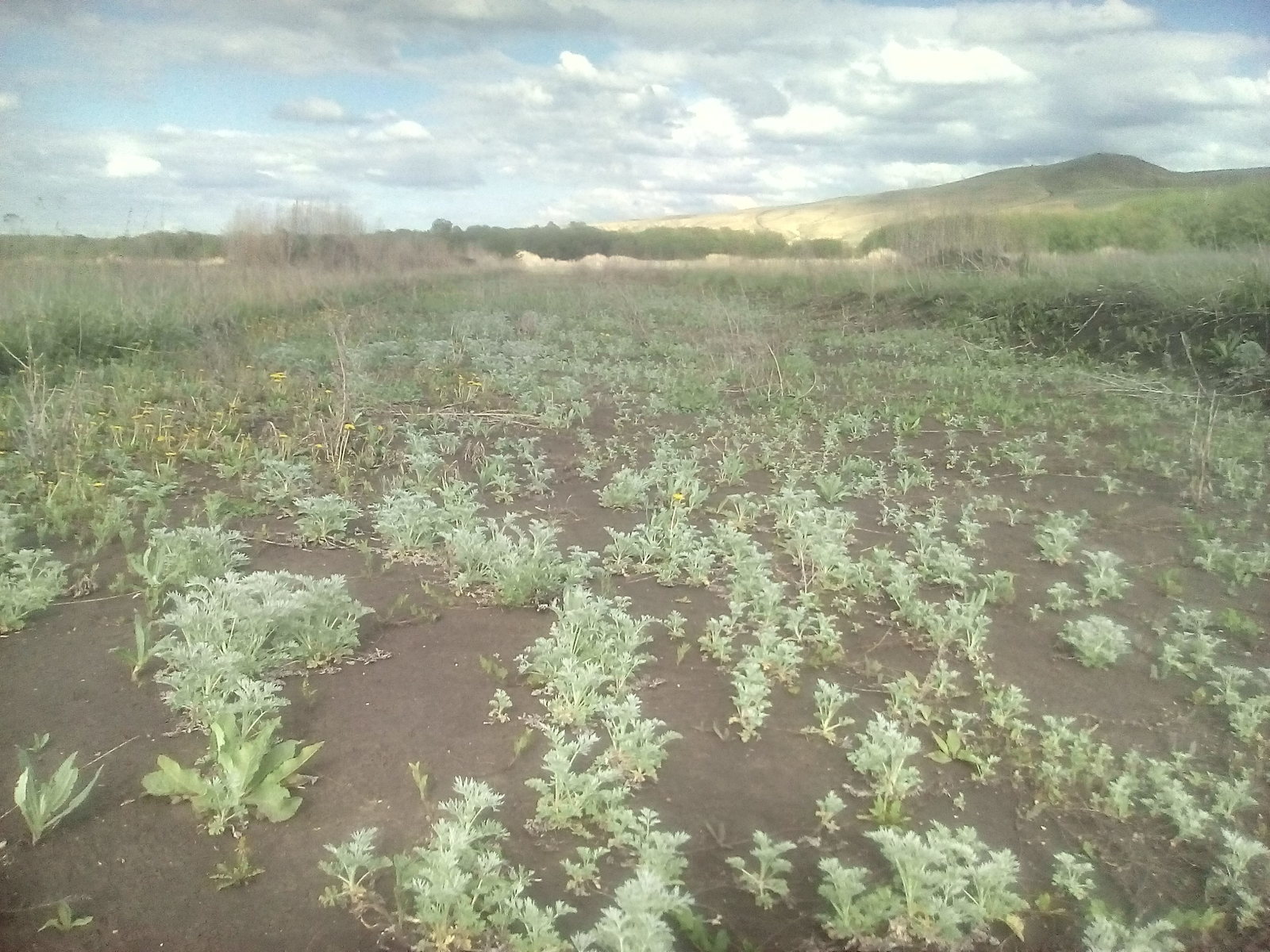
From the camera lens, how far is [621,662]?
3061 mm

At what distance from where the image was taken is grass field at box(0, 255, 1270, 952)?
7.06ft

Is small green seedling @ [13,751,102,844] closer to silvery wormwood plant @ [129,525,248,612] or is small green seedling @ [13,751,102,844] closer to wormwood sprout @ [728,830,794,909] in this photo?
silvery wormwood plant @ [129,525,248,612]

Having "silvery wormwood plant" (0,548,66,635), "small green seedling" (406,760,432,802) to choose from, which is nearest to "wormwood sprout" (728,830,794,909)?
"small green seedling" (406,760,432,802)

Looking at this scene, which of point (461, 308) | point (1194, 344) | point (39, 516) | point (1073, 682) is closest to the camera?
point (1073, 682)

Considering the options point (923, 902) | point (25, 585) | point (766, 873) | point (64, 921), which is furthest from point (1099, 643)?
point (25, 585)

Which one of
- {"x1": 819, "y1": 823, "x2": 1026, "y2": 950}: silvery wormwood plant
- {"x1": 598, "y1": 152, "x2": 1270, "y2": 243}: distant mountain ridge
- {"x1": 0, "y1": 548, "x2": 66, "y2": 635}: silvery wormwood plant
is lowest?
{"x1": 819, "y1": 823, "x2": 1026, "y2": 950}: silvery wormwood plant

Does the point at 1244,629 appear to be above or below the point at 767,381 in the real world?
below

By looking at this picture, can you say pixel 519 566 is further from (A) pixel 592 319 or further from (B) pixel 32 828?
(A) pixel 592 319

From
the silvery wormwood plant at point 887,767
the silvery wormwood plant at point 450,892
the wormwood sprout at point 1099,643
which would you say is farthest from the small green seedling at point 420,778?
the wormwood sprout at point 1099,643

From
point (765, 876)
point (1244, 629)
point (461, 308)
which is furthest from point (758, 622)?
point (461, 308)

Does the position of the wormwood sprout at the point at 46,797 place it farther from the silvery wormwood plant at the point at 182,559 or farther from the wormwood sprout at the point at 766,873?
the wormwood sprout at the point at 766,873

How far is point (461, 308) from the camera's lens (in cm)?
968

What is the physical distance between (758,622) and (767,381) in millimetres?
4689

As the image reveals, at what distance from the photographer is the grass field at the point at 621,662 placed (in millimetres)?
2152
